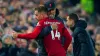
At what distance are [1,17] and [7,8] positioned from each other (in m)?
3.24

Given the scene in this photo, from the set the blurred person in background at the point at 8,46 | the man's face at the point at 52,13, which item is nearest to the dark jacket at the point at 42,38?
the man's face at the point at 52,13

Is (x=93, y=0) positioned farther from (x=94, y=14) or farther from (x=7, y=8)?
(x=7, y=8)

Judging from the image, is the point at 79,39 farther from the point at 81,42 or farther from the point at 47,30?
the point at 47,30

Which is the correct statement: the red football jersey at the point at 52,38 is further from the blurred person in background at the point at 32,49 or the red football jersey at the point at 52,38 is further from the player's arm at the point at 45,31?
the blurred person in background at the point at 32,49

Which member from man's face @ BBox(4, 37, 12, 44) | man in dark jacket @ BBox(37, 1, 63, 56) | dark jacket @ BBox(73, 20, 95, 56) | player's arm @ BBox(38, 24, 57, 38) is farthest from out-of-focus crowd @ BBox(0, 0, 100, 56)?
player's arm @ BBox(38, 24, 57, 38)

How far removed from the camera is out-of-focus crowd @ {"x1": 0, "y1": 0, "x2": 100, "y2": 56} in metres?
17.6

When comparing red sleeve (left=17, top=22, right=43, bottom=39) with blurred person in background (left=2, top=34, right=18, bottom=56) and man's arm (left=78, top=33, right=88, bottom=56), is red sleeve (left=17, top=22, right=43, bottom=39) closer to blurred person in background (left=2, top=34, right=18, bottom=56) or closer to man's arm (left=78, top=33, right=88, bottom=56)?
man's arm (left=78, top=33, right=88, bottom=56)

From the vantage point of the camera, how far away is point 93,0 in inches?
961

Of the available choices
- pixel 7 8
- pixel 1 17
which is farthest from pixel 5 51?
pixel 7 8

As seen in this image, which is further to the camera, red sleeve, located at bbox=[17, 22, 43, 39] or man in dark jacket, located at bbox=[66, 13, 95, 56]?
man in dark jacket, located at bbox=[66, 13, 95, 56]

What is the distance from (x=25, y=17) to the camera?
72.4 feet

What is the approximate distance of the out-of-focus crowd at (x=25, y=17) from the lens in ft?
57.9

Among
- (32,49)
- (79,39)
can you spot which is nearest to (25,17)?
(32,49)

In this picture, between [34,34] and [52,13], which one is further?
[52,13]
